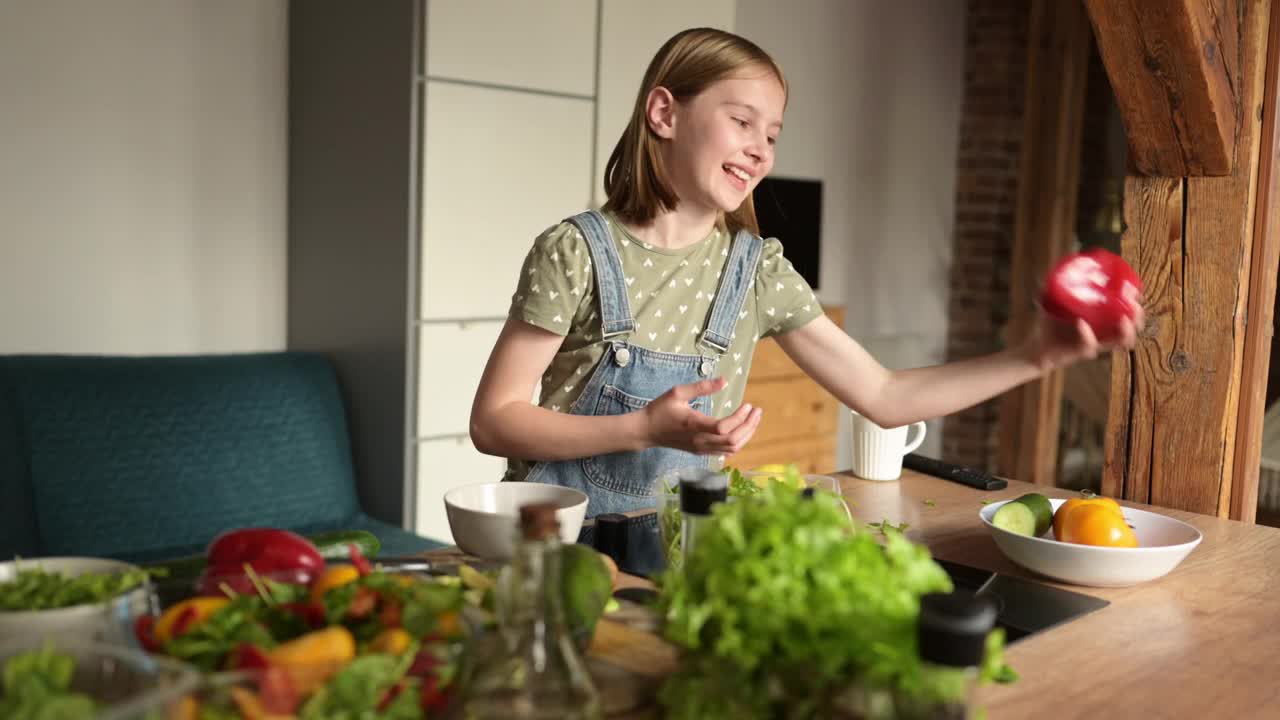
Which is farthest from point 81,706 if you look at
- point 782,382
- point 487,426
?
point 782,382

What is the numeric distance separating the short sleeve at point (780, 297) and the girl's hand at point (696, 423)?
21.5 inches

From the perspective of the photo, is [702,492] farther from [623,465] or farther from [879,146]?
[879,146]

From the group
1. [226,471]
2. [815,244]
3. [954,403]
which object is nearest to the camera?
[954,403]

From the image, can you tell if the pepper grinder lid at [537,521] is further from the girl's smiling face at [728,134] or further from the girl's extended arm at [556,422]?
the girl's smiling face at [728,134]

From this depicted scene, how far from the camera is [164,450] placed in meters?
3.21

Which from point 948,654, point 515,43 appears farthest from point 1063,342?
point 515,43

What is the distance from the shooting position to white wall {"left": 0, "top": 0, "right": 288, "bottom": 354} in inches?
130

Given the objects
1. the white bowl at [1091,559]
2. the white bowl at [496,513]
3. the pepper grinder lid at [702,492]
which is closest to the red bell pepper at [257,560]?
the white bowl at [496,513]

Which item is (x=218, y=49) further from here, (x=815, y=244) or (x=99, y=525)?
(x=815, y=244)

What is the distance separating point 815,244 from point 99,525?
337 centimetres

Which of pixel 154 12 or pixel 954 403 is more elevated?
pixel 154 12

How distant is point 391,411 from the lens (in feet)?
11.9

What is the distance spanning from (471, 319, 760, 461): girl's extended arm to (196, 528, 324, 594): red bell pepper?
570 millimetres

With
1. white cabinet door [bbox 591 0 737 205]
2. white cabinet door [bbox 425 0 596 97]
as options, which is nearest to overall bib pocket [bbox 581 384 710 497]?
white cabinet door [bbox 425 0 596 97]
